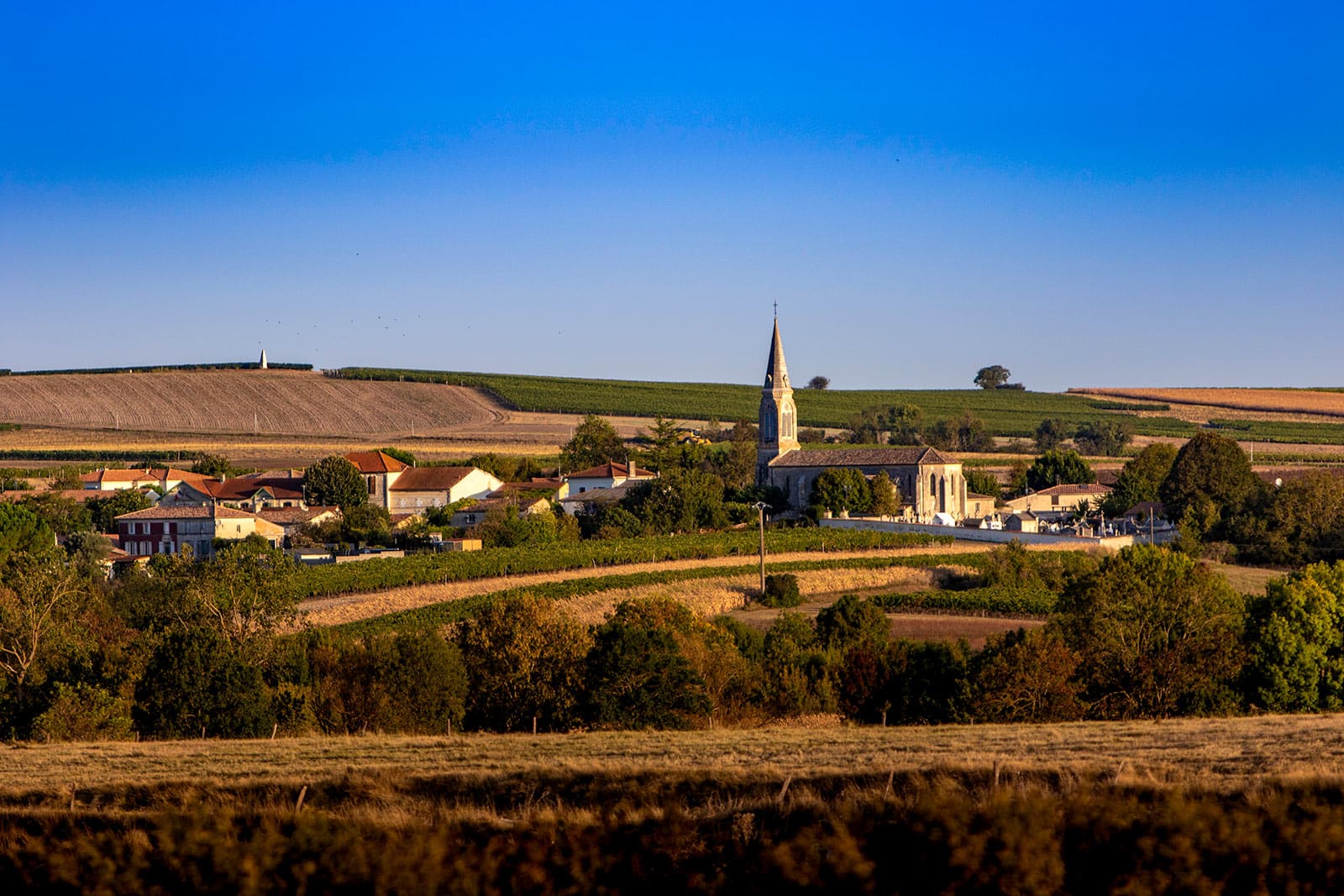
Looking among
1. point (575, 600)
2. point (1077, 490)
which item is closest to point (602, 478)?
point (1077, 490)

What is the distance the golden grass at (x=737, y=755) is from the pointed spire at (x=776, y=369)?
78741mm

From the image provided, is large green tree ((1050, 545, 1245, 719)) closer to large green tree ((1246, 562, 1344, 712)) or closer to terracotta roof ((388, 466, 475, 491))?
large green tree ((1246, 562, 1344, 712))

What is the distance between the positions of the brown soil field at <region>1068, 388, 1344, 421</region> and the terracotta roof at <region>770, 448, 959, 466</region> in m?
72.7

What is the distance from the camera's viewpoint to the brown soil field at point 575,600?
50.3m

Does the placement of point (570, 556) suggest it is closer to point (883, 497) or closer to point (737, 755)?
point (883, 497)

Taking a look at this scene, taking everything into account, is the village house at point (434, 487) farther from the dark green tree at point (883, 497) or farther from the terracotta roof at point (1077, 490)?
the terracotta roof at point (1077, 490)

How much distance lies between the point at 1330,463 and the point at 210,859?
374 feet

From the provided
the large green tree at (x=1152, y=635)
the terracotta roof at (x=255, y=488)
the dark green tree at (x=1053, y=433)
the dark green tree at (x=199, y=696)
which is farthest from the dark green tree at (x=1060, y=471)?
the dark green tree at (x=199, y=696)

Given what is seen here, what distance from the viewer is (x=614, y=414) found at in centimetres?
15200

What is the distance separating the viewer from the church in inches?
3546

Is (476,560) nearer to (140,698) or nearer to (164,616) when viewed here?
(164,616)

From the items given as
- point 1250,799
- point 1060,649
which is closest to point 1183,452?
point 1060,649

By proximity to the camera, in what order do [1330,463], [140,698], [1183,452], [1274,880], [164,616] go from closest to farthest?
[1274,880]
[140,698]
[164,616]
[1183,452]
[1330,463]

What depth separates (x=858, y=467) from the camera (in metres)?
91.9
